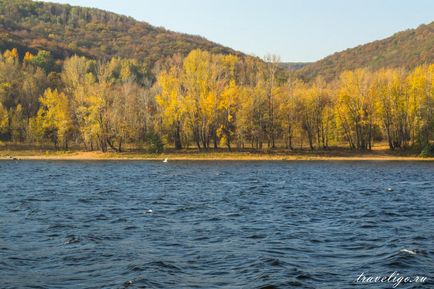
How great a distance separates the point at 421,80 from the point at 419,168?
95.4ft

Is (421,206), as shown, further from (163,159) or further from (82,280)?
(163,159)

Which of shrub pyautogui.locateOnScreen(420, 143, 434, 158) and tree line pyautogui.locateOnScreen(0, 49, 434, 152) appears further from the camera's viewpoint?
tree line pyautogui.locateOnScreen(0, 49, 434, 152)

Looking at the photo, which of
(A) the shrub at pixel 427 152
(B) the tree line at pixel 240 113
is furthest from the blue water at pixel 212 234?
(B) the tree line at pixel 240 113

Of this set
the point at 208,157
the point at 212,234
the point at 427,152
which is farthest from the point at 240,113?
the point at 212,234

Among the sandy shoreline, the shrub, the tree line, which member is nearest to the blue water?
the shrub

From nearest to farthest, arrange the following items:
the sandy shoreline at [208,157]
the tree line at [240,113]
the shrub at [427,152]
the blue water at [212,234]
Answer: the blue water at [212,234] → the shrub at [427,152] → the sandy shoreline at [208,157] → the tree line at [240,113]

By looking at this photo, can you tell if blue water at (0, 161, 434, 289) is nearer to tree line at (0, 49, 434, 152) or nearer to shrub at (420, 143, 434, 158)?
shrub at (420, 143, 434, 158)

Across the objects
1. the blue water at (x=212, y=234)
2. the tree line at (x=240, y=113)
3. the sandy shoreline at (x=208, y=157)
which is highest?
the tree line at (x=240, y=113)

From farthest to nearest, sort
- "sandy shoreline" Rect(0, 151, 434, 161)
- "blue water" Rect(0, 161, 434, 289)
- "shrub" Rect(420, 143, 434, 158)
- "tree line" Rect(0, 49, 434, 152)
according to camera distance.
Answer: "tree line" Rect(0, 49, 434, 152) < "sandy shoreline" Rect(0, 151, 434, 161) < "shrub" Rect(420, 143, 434, 158) < "blue water" Rect(0, 161, 434, 289)

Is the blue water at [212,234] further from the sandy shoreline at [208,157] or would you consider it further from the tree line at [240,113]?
the tree line at [240,113]

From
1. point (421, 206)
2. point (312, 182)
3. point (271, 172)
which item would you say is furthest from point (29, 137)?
point (421, 206)

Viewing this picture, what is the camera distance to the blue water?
784 inches

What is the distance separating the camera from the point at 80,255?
897 inches

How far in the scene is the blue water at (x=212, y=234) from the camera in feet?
65.4
